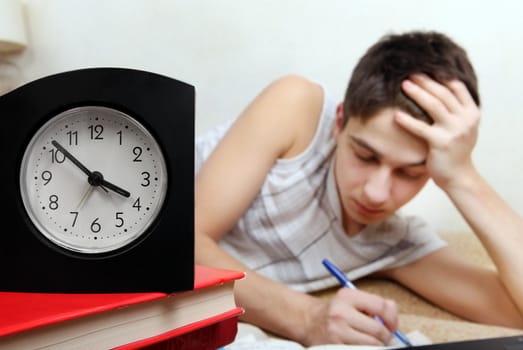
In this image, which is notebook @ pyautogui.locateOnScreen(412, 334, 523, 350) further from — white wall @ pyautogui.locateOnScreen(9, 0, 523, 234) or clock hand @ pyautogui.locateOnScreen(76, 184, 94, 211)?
white wall @ pyautogui.locateOnScreen(9, 0, 523, 234)

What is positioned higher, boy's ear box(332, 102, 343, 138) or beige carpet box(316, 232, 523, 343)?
boy's ear box(332, 102, 343, 138)

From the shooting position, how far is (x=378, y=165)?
0.89m

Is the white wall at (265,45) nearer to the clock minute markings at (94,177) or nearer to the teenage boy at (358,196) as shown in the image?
the teenage boy at (358,196)

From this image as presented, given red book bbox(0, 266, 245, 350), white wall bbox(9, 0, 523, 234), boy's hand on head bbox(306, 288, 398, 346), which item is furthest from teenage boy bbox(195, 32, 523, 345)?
red book bbox(0, 266, 245, 350)

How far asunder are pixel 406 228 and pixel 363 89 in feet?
1.21

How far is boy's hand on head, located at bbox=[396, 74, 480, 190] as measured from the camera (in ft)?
2.87

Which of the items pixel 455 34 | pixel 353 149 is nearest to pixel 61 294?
pixel 353 149

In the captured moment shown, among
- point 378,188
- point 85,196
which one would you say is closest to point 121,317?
point 85,196

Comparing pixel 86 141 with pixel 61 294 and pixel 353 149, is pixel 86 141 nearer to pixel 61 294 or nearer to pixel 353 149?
pixel 61 294

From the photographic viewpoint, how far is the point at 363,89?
92cm

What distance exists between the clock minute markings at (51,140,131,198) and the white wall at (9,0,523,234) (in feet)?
2.97

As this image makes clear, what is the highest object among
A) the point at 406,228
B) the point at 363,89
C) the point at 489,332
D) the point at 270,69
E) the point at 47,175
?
the point at 270,69

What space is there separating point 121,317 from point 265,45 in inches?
40.1

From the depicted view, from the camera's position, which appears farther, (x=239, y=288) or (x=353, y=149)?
(x=353, y=149)
